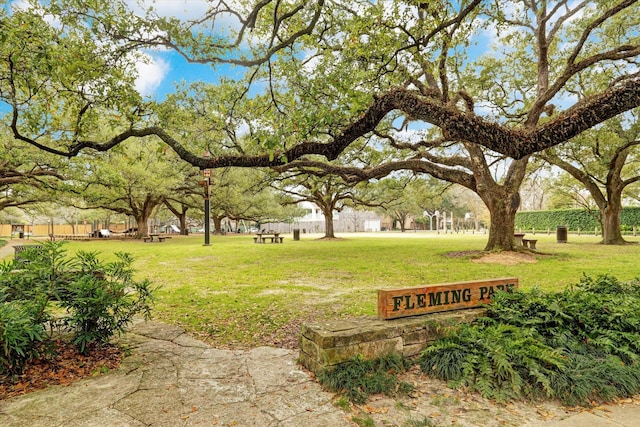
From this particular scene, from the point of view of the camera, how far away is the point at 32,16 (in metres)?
5.05

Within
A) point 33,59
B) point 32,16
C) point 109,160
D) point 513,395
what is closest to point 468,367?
point 513,395

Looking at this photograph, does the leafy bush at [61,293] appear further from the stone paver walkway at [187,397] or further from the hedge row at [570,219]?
the hedge row at [570,219]

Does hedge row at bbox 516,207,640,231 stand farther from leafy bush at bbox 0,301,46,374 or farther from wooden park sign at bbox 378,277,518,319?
leafy bush at bbox 0,301,46,374

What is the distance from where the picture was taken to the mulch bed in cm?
297

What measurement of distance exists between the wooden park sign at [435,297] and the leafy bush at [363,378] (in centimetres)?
53

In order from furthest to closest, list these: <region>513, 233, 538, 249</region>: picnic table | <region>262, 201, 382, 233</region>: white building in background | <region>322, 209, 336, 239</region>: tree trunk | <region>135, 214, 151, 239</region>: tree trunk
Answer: <region>262, 201, 382, 233</region>: white building in background
<region>135, 214, 151, 239</region>: tree trunk
<region>322, 209, 336, 239</region>: tree trunk
<region>513, 233, 538, 249</region>: picnic table

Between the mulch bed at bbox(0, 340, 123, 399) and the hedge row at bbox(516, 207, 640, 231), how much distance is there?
88.2 ft

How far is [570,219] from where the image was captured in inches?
1174

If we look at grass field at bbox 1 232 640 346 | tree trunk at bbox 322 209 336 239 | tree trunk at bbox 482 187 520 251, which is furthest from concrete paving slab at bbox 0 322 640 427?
tree trunk at bbox 322 209 336 239

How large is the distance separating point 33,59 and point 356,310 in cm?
558

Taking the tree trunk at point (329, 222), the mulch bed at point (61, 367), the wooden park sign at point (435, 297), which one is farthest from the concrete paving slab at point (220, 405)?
the tree trunk at point (329, 222)

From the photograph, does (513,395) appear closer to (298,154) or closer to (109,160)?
(298,154)

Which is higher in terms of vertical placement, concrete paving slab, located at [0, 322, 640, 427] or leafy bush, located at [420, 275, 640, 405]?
leafy bush, located at [420, 275, 640, 405]

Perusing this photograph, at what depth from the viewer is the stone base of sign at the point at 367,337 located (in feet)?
10.2
